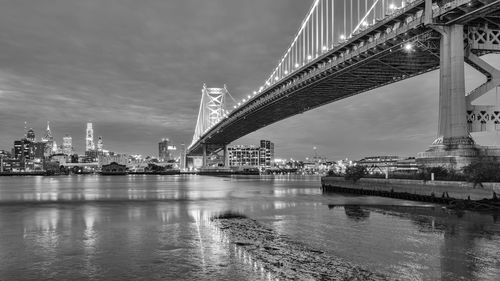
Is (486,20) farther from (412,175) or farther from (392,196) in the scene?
(392,196)

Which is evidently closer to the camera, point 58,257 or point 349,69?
point 58,257

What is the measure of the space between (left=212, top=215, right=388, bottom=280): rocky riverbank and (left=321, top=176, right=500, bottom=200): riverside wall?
12.0 meters

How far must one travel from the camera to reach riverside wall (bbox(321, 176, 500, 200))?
21.6m

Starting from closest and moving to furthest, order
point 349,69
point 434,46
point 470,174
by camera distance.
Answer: point 470,174 < point 434,46 < point 349,69

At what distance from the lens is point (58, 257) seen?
1148 cm

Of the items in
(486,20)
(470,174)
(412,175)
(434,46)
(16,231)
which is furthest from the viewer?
(434,46)

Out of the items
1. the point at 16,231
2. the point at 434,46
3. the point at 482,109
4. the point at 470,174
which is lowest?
the point at 16,231

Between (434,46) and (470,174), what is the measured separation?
1383 cm

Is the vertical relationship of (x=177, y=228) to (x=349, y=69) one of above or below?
below

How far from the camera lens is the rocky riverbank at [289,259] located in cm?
931

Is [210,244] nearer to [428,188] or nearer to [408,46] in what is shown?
[428,188]

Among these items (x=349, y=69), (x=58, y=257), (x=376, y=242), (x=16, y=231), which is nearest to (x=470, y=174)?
(x=376, y=242)

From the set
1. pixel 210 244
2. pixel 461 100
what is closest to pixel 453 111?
pixel 461 100

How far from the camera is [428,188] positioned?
2591 cm
